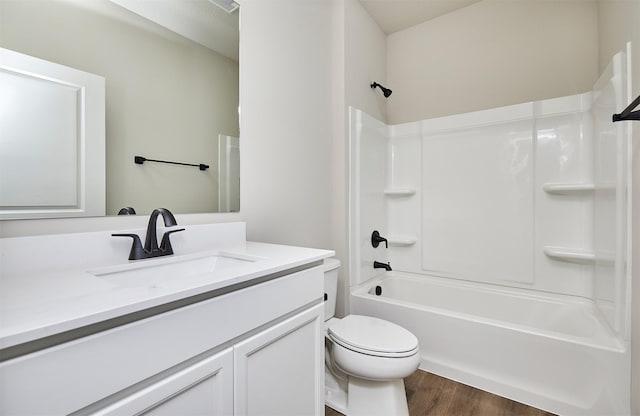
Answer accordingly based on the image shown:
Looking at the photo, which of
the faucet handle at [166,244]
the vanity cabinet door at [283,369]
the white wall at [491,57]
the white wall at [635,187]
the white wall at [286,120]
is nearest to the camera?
the vanity cabinet door at [283,369]

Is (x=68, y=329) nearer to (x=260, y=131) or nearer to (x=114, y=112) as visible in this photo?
(x=114, y=112)

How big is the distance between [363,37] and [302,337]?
2.21 metres

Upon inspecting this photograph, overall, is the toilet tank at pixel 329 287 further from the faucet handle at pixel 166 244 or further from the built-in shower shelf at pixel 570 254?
the built-in shower shelf at pixel 570 254

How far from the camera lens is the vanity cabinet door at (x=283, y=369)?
0.79m

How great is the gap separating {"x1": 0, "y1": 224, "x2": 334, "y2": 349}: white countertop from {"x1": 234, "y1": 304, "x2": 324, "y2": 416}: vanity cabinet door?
193 mm

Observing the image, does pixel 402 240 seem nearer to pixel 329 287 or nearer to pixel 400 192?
pixel 400 192

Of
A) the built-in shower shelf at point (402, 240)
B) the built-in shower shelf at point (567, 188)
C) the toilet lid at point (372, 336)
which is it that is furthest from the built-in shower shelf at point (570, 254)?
the toilet lid at point (372, 336)

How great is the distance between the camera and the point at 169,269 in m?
0.99

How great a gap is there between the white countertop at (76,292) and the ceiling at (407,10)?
2208 millimetres

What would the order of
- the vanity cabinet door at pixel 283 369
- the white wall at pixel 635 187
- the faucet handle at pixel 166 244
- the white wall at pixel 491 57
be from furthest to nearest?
1. the white wall at pixel 491 57
2. the white wall at pixel 635 187
3. the faucet handle at pixel 166 244
4. the vanity cabinet door at pixel 283 369

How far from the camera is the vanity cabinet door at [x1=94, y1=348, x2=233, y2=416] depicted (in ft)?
1.86

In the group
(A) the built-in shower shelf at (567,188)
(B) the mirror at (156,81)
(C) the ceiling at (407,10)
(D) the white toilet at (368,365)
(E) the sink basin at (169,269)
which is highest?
(C) the ceiling at (407,10)

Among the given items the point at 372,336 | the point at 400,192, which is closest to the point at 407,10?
the point at 400,192

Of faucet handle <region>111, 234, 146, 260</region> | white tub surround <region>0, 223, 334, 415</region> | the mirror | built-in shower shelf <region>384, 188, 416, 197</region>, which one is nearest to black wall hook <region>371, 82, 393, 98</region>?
built-in shower shelf <region>384, 188, 416, 197</region>
